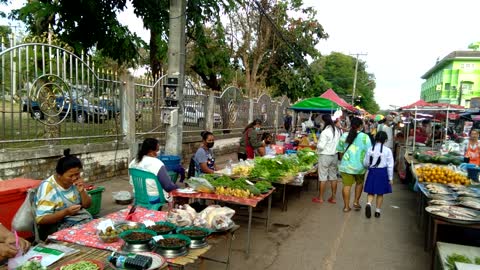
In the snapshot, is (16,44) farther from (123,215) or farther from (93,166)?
(123,215)

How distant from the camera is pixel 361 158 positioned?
22.9ft

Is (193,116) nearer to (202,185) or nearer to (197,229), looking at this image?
(202,185)

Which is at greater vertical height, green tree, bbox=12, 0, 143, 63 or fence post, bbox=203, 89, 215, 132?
green tree, bbox=12, 0, 143, 63

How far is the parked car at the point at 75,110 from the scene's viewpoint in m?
6.29

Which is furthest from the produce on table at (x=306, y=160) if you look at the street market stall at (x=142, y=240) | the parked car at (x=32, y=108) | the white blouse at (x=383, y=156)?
the parked car at (x=32, y=108)

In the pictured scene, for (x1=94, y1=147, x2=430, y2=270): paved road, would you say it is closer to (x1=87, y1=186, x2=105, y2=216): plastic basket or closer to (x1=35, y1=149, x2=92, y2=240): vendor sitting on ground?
(x1=87, y1=186, x2=105, y2=216): plastic basket

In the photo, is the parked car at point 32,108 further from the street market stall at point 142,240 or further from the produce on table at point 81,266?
the produce on table at point 81,266

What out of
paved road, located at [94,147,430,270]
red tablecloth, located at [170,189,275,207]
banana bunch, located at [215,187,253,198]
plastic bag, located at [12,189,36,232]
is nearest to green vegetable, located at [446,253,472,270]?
paved road, located at [94,147,430,270]

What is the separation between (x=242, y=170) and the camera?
21.6ft

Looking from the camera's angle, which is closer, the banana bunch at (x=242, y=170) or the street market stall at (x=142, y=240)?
the street market stall at (x=142, y=240)

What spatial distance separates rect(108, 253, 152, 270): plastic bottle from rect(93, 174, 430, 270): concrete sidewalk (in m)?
2.01

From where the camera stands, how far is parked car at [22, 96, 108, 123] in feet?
20.6

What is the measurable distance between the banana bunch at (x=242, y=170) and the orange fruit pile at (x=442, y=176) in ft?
10.8

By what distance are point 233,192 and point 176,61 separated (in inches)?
120
